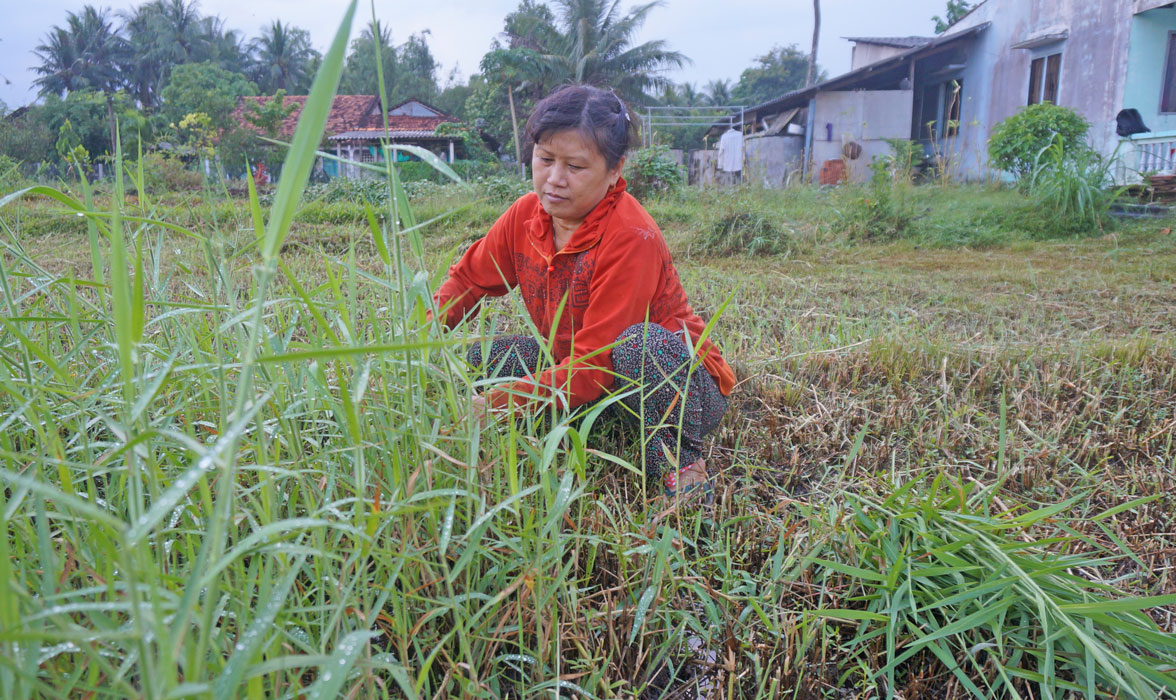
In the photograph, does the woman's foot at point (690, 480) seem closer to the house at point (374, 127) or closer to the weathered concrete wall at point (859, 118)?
the weathered concrete wall at point (859, 118)

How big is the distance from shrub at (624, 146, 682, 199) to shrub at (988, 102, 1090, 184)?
12.5 ft

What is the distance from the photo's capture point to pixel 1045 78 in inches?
475

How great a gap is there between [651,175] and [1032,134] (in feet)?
14.2

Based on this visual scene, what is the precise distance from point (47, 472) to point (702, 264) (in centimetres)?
418

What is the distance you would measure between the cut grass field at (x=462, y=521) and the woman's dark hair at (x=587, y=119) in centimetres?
58

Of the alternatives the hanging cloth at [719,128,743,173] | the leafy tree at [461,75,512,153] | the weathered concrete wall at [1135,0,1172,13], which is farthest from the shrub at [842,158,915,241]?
the leafy tree at [461,75,512,153]

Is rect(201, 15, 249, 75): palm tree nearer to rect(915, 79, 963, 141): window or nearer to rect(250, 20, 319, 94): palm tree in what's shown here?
rect(250, 20, 319, 94): palm tree

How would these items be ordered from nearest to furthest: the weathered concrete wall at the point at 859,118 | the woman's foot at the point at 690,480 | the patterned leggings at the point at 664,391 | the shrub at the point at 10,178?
the shrub at the point at 10,178 < the woman's foot at the point at 690,480 < the patterned leggings at the point at 664,391 < the weathered concrete wall at the point at 859,118

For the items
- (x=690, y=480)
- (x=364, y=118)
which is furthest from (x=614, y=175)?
(x=364, y=118)

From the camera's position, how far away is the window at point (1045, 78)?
38.7ft

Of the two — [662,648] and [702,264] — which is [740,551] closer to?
[662,648]

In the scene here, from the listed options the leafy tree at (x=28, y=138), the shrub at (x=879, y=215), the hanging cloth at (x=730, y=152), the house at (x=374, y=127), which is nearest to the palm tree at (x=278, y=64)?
the house at (x=374, y=127)

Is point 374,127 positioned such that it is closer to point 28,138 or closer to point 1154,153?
point 28,138

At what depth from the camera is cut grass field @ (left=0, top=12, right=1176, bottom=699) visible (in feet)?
1.92
